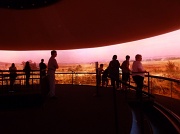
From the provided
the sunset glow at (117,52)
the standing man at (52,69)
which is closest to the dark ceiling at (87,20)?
the standing man at (52,69)

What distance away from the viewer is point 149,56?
1119cm

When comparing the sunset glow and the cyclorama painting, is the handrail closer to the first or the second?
the cyclorama painting

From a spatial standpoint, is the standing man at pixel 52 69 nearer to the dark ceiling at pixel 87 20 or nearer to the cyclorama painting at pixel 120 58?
the dark ceiling at pixel 87 20

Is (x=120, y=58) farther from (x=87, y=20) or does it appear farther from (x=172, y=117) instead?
(x=172, y=117)

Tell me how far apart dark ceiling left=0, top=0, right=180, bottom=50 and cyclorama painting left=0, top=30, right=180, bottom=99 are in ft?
4.63

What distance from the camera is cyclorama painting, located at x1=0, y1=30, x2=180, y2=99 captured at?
33.1ft

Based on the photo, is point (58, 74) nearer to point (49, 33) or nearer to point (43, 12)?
point (49, 33)

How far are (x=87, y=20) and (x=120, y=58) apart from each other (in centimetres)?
458

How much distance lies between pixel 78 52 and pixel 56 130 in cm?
1209

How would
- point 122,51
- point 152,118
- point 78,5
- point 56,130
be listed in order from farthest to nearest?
point 122,51 → point 78,5 → point 152,118 → point 56,130

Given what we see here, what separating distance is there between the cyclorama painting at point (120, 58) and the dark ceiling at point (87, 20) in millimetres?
1411

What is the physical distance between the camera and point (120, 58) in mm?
12023

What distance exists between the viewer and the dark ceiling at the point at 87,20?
20.4 ft

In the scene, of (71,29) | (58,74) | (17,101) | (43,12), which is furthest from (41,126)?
(58,74)
